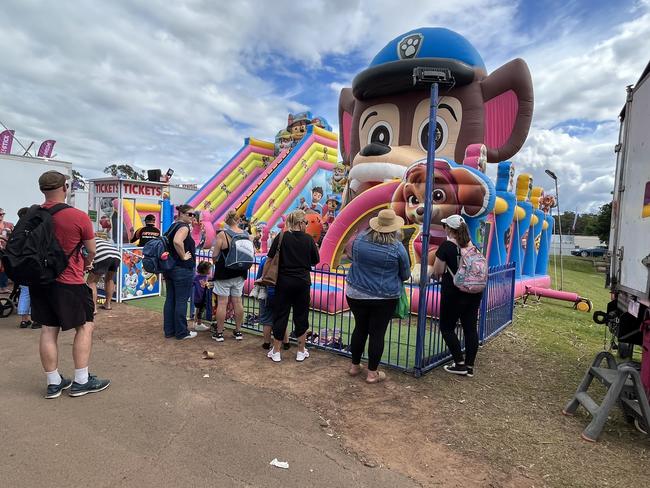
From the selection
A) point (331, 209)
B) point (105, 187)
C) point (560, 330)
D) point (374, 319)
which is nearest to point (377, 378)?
point (374, 319)

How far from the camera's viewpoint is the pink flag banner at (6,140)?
48.4 feet

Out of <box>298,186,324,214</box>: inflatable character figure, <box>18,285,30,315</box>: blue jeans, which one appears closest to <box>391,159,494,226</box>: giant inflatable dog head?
<box>18,285,30,315</box>: blue jeans

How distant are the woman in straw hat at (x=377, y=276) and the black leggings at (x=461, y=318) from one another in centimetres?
65

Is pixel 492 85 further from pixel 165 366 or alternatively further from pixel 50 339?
pixel 50 339

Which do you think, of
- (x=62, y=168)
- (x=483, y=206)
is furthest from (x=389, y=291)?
(x=62, y=168)

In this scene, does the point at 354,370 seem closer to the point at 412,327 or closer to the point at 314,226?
the point at 412,327

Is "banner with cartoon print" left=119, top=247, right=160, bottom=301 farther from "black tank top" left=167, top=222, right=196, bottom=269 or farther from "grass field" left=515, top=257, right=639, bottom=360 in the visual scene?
"grass field" left=515, top=257, right=639, bottom=360

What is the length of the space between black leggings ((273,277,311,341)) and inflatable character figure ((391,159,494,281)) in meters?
2.82

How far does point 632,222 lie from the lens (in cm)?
345

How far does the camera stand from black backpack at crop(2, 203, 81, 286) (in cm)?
297

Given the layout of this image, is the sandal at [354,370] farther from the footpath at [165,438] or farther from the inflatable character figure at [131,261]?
the inflatable character figure at [131,261]

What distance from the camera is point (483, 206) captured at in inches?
258

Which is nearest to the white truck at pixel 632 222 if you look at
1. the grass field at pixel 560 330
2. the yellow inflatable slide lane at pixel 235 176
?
the grass field at pixel 560 330

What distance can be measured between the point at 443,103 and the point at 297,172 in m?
8.41
